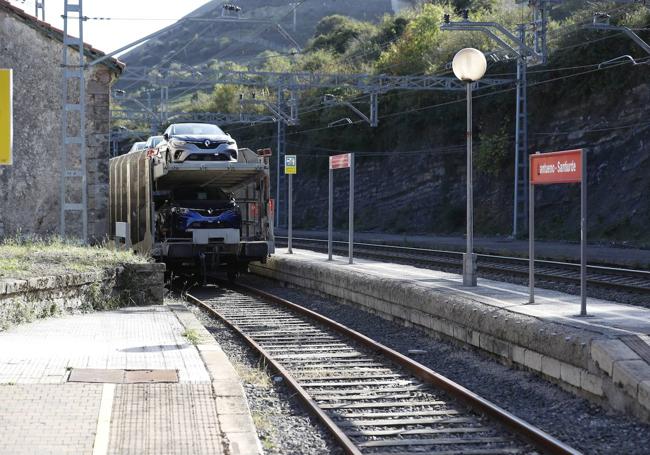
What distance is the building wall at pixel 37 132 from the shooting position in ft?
81.8

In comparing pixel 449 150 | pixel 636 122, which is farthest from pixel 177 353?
pixel 449 150

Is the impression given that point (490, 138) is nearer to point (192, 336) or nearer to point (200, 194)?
point (200, 194)

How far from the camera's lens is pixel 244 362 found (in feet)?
39.7

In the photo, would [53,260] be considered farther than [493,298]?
Yes

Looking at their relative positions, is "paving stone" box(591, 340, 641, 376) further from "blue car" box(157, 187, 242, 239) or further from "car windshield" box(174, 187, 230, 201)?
"car windshield" box(174, 187, 230, 201)

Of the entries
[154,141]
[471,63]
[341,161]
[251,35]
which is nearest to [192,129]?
[154,141]

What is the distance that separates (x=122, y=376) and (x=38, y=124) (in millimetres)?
17128

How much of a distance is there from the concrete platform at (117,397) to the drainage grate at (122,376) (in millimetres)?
19

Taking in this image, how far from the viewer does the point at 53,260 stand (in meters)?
16.6

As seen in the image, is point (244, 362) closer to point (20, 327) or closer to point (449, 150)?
point (20, 327)

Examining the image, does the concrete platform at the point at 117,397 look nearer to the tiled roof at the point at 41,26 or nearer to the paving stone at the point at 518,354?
the paving stone at the point at 518,354

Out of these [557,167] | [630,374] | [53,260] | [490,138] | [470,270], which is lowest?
[630,374]

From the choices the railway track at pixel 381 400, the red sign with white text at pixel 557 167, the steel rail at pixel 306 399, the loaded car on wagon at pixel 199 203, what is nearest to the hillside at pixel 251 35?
the loaded car on wagon at pixel 199 203

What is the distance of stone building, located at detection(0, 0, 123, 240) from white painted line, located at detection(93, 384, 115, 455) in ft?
56.6
